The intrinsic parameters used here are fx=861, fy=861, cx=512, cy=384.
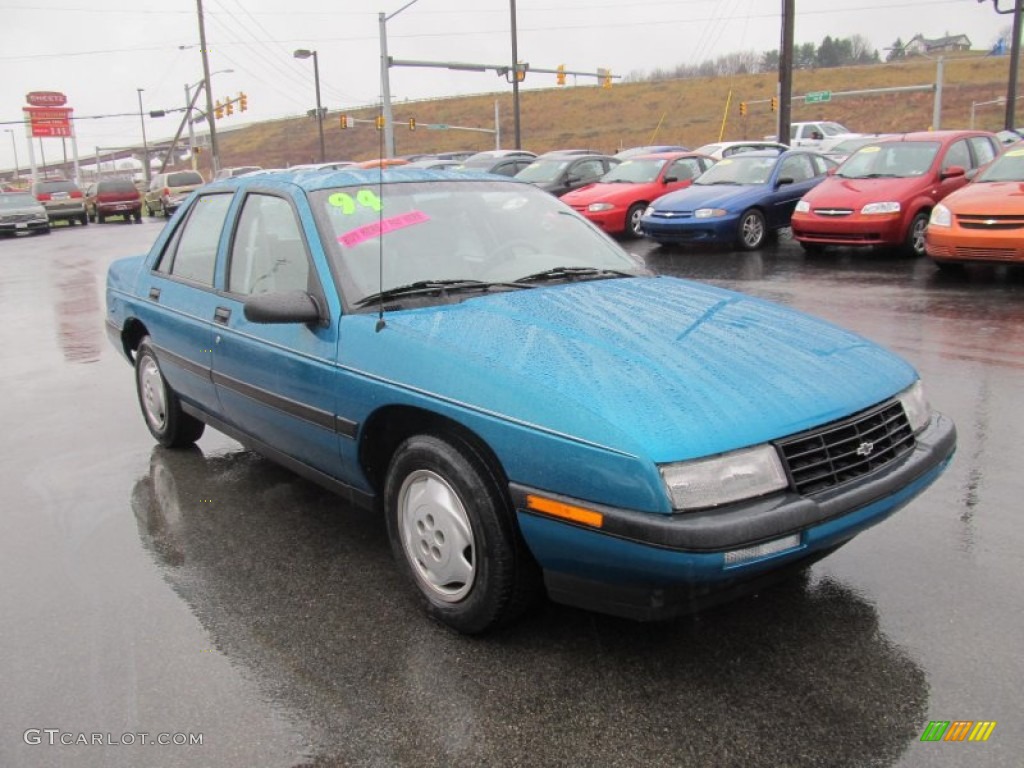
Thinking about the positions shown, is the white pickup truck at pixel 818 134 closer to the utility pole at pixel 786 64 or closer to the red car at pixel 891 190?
the utility pole at pixel 786 64

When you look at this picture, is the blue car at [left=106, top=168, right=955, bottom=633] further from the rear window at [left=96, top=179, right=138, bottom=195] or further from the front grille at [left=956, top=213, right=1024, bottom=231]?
the rear window at [left=96, top=179, right=138, bottom=195]

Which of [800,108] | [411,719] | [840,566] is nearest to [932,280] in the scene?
[840,566]

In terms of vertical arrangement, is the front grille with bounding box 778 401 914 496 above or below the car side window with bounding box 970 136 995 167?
below

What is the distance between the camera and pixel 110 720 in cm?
266

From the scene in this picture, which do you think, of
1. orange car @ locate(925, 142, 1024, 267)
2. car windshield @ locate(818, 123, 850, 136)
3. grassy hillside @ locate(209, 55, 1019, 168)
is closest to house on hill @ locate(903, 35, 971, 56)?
grassy hillside @ locate(209, 55, 1019, 168)

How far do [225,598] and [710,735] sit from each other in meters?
1.95

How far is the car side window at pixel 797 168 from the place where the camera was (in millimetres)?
13898

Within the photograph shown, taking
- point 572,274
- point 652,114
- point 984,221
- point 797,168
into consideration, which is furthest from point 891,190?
point 652,114

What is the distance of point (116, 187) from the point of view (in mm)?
31484

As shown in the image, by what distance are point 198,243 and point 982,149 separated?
11.7 metres

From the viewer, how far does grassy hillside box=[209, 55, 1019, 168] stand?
76.3 meters

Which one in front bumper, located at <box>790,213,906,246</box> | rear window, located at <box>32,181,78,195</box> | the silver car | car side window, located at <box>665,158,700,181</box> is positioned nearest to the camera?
front bumper, located at <box>790,213,906,246</box>

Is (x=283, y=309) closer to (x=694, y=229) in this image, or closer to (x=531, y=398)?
(x=531, y=398)

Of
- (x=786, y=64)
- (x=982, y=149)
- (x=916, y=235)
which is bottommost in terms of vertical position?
(x=916, y=235)
